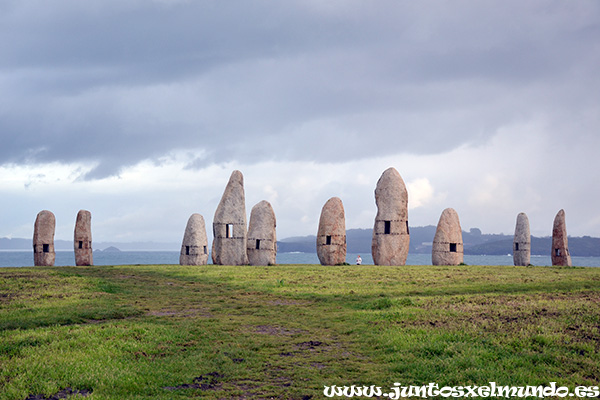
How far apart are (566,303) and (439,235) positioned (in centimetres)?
2231

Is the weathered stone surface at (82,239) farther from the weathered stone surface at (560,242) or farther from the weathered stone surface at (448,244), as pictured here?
the weathered stone surface at (560,242)

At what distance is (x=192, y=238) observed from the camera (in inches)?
1389

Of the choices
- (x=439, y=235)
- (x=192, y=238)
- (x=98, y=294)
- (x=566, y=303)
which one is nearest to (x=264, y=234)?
(x=192, y=238)

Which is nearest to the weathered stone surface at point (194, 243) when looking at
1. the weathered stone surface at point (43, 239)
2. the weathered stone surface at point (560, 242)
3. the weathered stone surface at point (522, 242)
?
the weathered stone surface at point (43, 239)

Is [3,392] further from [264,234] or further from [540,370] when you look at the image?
[264,234]

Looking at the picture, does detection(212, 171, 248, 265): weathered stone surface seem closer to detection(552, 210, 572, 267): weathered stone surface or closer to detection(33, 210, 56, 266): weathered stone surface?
detection(33, 210, 56, 266): weathered stone surface

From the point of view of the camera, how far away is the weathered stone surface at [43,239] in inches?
1366

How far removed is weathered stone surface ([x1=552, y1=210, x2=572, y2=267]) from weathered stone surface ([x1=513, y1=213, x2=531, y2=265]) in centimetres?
180

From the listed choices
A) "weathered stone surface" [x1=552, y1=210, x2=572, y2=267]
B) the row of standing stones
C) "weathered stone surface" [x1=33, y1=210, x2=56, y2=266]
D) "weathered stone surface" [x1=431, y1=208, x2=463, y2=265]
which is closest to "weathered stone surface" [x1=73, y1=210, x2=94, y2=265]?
the row of standing stones

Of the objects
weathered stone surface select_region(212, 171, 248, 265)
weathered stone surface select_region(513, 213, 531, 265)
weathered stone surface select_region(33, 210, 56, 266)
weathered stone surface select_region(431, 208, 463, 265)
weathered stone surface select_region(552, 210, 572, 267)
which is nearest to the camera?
weathered stone surface select_region(212, 171, 248, 265)

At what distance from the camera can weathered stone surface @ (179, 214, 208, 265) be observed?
35.2m

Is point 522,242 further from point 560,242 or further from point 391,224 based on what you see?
point 391,224

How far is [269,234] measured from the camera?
3359 centimetres

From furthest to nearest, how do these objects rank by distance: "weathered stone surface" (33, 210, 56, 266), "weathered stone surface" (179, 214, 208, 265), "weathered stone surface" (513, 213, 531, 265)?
"weathered stone surface" (513, 213, 531, 265) < "weathered stone surface" (179, 214, 208, 265) < "weathered stone surface" (33, 210, 56, 266)
